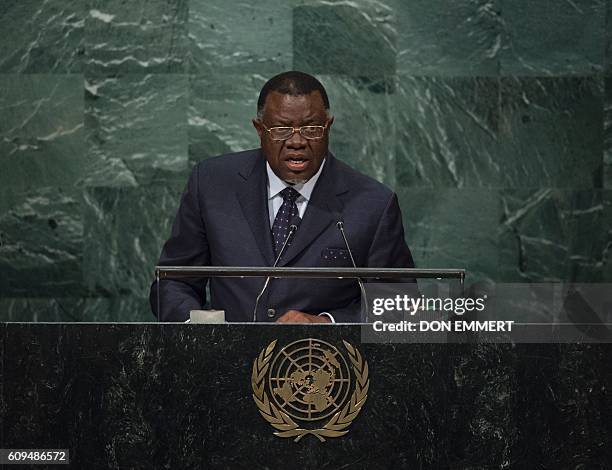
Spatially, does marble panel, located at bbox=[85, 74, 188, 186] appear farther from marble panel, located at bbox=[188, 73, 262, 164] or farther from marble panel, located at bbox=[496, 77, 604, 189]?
marble panel, located at bbox=[496, 77, 604, 189]

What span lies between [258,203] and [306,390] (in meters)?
1.42

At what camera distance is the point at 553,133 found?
6.80 m

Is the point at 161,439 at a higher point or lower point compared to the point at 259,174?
lower

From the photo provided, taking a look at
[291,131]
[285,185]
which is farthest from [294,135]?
[285,185]

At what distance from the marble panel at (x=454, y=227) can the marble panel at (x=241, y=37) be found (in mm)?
982

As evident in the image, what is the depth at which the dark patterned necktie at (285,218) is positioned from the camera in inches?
188

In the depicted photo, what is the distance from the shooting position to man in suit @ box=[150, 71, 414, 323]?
181 inches

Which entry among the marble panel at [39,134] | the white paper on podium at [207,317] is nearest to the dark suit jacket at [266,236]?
the white paper on podium at [207,317]

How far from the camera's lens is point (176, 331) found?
3.55m

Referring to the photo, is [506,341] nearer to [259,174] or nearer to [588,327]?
[588,327]

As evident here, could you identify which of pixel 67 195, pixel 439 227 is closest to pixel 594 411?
pixel 439 227

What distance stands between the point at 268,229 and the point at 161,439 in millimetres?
1396

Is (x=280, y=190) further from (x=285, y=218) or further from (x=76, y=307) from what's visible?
(x=76, y=307)

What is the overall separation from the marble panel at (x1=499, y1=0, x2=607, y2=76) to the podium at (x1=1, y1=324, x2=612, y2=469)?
342 centimetres
